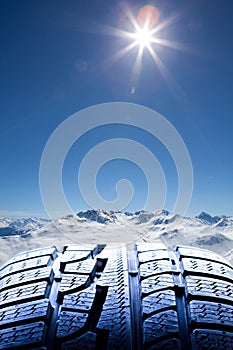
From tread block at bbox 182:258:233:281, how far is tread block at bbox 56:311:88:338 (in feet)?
4.20

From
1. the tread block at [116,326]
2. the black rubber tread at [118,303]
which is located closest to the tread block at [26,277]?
the black rubber tread at [118,303]

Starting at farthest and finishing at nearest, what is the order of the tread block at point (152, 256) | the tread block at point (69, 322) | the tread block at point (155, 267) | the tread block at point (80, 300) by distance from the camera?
the tread block at point (152, 256) < the tread block at point (155, 267) < the tread block at point (80, 300) < the tread block at point (69, 322)

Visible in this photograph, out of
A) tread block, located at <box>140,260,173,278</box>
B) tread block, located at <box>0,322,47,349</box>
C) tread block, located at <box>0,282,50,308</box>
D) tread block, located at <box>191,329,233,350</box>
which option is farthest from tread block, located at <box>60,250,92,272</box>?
tread block, located at <box>191,329,233,350</box>

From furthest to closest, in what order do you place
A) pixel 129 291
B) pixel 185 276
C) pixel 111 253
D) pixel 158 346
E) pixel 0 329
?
1. pixel 111 253
2. pixel 185 276
3. pixel 129 291
4. pixel 0 329
5. pixel 158 346

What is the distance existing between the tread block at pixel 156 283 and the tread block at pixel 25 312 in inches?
36.7

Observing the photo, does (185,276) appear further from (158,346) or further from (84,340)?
(84,340)

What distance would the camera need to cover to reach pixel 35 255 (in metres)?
4.01

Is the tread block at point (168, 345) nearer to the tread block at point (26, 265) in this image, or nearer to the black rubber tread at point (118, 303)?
the black rubber tread at point (118, 303)

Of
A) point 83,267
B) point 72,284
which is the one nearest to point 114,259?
point 83,267

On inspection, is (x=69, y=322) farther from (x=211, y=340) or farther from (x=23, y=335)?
(x=211, y=340)

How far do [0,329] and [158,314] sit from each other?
1.37m

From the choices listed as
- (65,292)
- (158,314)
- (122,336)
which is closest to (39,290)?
(65,292)

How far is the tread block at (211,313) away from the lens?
2.43 meters

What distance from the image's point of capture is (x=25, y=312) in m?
2.58
